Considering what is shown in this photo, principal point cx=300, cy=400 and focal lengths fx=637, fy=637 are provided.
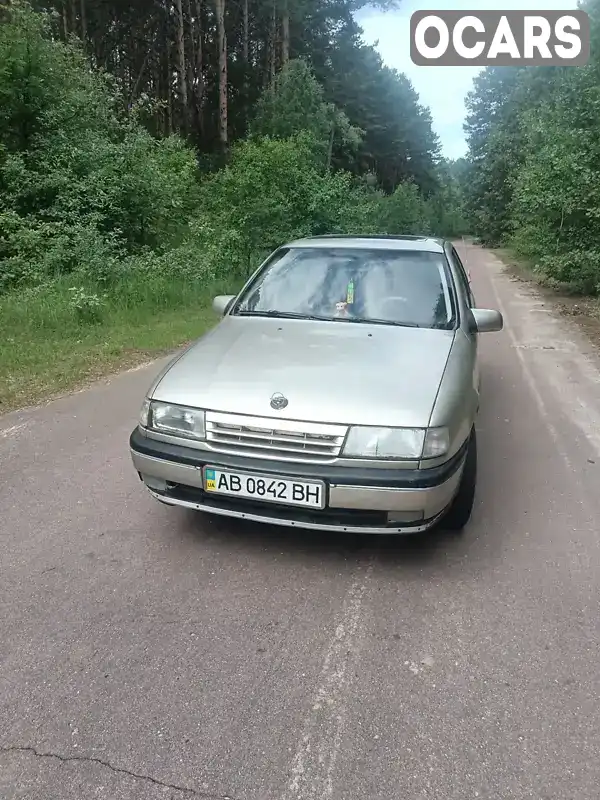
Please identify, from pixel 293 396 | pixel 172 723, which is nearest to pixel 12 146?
pixel 293 396

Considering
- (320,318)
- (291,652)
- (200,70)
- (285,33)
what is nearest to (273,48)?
(285,33)

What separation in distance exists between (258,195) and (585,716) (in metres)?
14.4

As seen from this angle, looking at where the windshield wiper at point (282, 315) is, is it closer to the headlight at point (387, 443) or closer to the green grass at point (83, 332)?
the headlight at point (387, 443)

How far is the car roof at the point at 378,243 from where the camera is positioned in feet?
16.1

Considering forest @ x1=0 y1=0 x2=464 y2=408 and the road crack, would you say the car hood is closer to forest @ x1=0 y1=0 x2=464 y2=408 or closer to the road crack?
the road crack

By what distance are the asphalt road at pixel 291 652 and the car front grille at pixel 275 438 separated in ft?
2.20

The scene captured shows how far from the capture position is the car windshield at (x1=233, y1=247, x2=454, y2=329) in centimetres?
432

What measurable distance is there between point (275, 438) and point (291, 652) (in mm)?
967

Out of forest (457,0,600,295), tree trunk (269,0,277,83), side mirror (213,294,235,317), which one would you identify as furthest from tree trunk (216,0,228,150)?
side mirror (213,294,235,317)

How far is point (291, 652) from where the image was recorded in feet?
8.94

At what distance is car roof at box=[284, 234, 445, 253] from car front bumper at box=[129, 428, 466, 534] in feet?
6.84

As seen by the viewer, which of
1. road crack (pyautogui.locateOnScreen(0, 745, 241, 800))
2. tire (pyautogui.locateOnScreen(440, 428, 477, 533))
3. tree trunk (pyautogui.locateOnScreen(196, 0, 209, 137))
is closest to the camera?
road crack (pyautogui.locateOnScreen(0, 745, 241, 800))

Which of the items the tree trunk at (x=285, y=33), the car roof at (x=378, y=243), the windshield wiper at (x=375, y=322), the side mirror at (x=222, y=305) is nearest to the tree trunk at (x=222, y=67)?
the tree trunk at (x=285, y=33)

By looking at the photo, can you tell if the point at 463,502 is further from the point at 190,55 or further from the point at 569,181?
the point at 190,55
